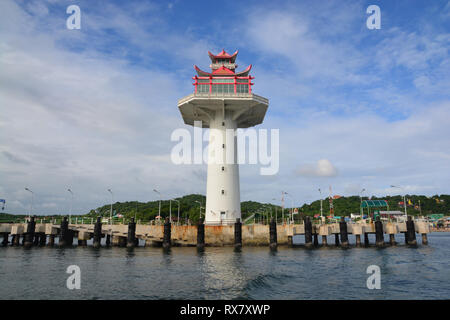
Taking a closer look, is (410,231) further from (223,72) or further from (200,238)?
(223,72)

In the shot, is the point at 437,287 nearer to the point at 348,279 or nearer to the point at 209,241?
the point at 348,279

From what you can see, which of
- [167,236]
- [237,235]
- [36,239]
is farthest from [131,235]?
[36,239]

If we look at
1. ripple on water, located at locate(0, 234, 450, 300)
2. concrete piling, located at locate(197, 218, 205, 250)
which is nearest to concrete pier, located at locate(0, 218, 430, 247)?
concrete piling, located at locate(197, 218, 205, 250)

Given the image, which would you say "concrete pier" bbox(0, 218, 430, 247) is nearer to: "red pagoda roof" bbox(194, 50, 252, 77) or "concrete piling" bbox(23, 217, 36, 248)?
"concrete piling" bbox(23, 217, 36, 248)

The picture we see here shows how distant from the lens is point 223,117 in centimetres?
5197

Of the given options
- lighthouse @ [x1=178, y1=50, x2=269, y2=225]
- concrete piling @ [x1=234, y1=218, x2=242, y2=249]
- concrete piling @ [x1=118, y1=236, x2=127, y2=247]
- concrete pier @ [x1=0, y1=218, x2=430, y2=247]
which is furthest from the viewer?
concrete piling @ [x1=118, y1=236, x2=127, y2=247]

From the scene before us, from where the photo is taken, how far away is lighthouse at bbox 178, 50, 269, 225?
161 feet

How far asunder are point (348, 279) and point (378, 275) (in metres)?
3.11

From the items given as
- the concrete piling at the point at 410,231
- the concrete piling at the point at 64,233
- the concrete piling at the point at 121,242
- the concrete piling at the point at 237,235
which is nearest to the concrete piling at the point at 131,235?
the concrete piling at the point at 121,242

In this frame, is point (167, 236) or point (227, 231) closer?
point (227, 231)

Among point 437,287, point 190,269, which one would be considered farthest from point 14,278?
point 437,287

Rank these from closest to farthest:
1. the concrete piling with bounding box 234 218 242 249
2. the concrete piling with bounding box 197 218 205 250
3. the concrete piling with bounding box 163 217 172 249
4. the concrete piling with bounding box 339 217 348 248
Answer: the concrete piling with bounding box 197 218 205 250 < the concrete piling with bounding box 234 218 242 249 < the concrete piling with bounding box 163 217 172 249 < the concrete piling with bounding box 339 217 348 248

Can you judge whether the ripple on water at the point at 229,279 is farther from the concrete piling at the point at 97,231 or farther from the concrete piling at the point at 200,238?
the concrete piling at the point at 97,231
